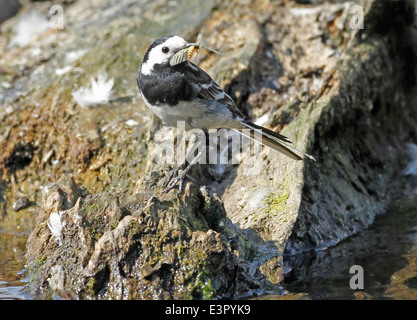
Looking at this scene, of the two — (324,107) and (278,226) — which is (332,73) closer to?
(324,107)

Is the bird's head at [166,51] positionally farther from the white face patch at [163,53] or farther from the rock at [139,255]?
the rock at [139,255]

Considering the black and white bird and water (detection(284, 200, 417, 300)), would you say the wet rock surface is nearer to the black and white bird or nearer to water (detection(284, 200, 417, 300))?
water (detection(284, 200, 417, 300))

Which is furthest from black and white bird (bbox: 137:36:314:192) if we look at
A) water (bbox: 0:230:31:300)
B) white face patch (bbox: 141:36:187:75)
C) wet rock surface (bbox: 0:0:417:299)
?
water (bbox: 0:230:31:300)

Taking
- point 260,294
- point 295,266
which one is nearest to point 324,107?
point 295,266

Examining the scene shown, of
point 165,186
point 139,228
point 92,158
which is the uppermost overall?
point 92,158

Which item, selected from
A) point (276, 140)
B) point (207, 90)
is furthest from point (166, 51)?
point (276, 140)

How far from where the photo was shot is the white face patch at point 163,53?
477 cm

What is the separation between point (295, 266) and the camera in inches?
192

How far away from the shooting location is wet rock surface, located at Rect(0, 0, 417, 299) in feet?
13.7

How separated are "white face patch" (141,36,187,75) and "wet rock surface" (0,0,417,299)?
0.87 m

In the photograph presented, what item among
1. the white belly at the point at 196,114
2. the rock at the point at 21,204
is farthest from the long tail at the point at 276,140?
the rock at the point at 21,204

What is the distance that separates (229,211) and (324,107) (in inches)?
61.3

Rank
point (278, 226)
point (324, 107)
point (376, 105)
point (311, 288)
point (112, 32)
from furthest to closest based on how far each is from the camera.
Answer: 1. point (112, 32)
2. point (376, 105)
3. point (324, 107)
4. point (278, 226)
5. point (311, 288)

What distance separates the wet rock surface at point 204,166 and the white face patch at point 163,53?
0.87 m
